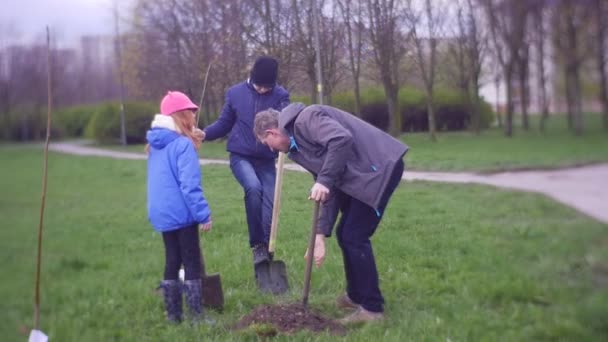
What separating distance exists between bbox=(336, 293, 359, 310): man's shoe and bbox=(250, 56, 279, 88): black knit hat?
195cm

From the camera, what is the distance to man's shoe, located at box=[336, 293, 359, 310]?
5145 millimetres

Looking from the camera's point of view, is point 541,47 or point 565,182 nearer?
point 541,47

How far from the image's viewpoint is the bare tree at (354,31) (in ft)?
24.5

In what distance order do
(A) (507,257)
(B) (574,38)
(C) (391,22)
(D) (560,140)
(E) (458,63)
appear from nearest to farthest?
(B) (574,38) → (D) (560,140) → (A) (507,257) → (C) (391,22) → (E) (458,63)

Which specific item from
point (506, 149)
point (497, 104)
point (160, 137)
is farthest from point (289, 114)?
point (506, 149)

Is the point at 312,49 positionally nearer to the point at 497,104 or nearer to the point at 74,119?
the point at 497,104

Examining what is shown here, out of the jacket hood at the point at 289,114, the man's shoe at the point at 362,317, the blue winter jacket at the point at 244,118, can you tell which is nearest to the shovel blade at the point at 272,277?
the man's shoe at the point at 362,317

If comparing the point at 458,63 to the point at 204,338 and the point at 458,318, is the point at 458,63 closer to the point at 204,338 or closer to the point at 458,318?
the point at 458,318

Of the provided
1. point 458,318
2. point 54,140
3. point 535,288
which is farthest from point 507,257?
point 54,140

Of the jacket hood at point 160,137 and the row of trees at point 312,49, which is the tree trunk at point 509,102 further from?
the jacket hood at point 160,137

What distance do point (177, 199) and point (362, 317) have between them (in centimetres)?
152

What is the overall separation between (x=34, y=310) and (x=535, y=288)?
3.54m

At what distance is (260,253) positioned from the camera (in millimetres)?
5738

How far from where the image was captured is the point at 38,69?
17.1ft
